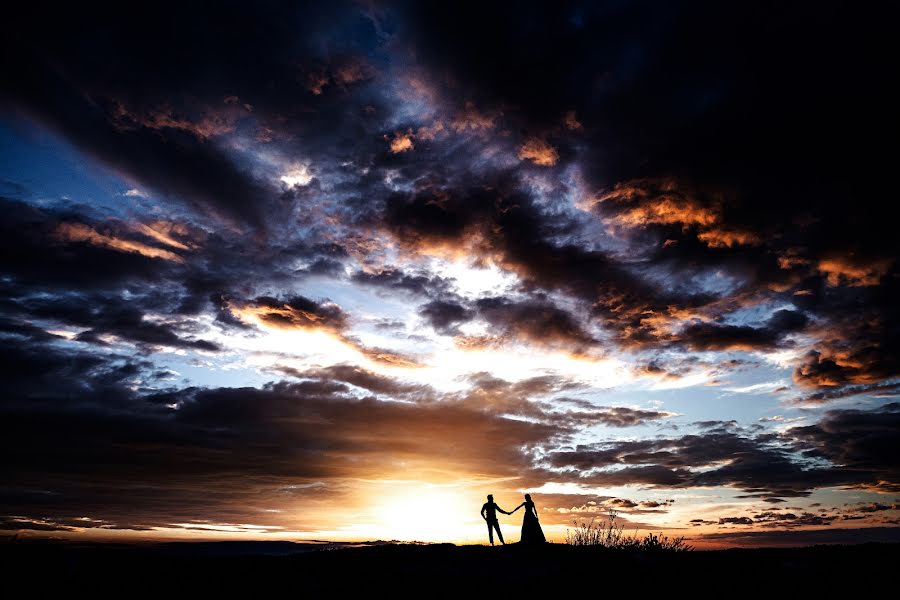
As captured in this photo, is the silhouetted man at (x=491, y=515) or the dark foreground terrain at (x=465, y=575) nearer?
the dark foreground terrain at (x=465, y=575)

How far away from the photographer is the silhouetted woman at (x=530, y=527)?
20750 mm

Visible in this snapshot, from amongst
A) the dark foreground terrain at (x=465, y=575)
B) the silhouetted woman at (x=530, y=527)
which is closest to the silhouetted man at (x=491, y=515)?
the silhouetted woman at (x=530, y=527)

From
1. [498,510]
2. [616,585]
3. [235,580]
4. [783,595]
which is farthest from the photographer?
[498,510]

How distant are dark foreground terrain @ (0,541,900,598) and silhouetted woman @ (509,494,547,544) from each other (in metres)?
5.37

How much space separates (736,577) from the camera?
12.4 m

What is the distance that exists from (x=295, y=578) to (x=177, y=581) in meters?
3.03

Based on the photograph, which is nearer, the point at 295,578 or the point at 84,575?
the point at 84,575

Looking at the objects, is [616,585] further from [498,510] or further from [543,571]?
[498,510]

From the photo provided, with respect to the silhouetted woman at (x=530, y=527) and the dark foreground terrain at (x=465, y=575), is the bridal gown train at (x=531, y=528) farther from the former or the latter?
the dark foreground terrain at (x=465, y=575)

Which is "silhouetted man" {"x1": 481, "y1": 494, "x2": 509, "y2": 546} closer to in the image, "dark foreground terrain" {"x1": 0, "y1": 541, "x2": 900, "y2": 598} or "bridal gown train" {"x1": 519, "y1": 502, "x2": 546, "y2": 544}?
"bridal gown train" {"x1": 519, "y1": 502, "x2": 546, "y2": 544}

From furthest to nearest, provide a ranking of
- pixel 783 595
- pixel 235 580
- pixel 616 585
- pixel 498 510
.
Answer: pixel 498 510 < pixel 235 580 < pixel 616 585 < pixel 783 595

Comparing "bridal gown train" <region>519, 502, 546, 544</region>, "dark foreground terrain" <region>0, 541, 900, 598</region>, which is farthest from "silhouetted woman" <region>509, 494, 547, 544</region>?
"dark foreground terrain" <region>0, 541, 900, 598</region>

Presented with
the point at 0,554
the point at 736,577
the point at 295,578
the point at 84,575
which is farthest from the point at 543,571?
the point at 0,554

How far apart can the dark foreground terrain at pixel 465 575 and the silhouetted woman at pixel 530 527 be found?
5.37 m
